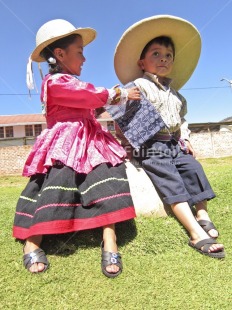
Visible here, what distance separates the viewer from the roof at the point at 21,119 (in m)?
21.5

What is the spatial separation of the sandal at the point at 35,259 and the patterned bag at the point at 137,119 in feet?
3.80

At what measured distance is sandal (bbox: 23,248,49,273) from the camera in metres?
2.05

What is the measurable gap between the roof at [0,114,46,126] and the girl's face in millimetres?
18331

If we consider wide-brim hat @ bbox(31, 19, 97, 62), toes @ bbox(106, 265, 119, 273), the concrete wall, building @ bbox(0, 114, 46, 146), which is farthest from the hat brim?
building @ bbox(0, 114, 46, 146)

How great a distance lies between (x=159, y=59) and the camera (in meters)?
2.92

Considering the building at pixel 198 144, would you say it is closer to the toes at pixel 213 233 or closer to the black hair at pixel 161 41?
the black hair at pixel 161 41

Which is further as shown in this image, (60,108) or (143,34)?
(143,34)

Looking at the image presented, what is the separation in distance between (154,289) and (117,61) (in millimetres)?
2054

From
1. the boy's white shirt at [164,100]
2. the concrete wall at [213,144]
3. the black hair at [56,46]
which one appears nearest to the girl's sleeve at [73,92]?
the black hair at [56,46]

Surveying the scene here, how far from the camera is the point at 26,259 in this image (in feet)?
6.88

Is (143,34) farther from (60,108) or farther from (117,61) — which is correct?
(60,108)

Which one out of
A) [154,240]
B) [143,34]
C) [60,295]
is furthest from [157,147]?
[60,295]

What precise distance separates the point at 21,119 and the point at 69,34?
21.1m

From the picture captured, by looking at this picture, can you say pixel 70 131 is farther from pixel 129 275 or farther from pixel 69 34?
pixel 129 275
